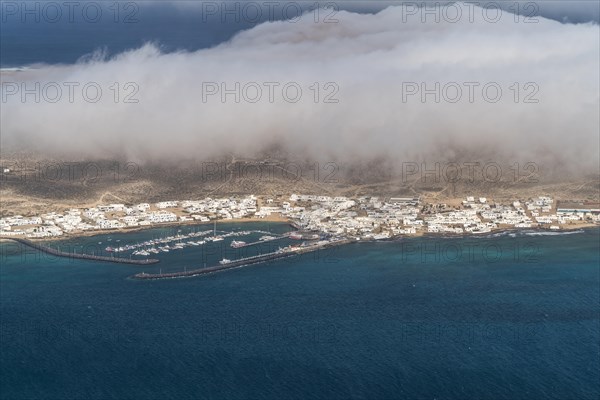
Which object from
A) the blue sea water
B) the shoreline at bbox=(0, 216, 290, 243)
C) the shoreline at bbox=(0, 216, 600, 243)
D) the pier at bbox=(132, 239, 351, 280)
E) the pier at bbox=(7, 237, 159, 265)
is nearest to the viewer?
the blue sea water

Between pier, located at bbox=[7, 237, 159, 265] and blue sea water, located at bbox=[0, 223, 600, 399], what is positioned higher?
pier, located at bbox=[7, 237, 159, 265]

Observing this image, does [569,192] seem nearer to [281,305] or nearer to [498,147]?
[498,147]

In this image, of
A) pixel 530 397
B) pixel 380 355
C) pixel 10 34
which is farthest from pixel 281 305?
pixel 10 34

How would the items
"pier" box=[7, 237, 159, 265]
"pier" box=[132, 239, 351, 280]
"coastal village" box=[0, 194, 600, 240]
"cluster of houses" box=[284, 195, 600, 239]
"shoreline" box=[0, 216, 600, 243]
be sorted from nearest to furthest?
"pier" box=[132, 239, 351, 280] < "pier" box=[7, 237, 159, 265] < "shoreline" box=[0, 216, 600, 243] < "coastal village" box=[0, 194, 600, 240] < "cluster of houses" box=[284, 195, 600, 239]

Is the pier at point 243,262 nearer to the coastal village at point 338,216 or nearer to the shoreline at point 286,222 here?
the shoreline at point 286,222

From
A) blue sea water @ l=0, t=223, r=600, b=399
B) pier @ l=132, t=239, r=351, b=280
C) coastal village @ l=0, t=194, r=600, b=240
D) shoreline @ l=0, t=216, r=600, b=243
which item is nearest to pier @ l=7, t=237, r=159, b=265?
blue sea water @ l=0, t=223, r=600, b=399

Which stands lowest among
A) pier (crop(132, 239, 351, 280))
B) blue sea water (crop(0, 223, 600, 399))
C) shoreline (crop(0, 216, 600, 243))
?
blue sea water (crop(0, 223, 600, 399))

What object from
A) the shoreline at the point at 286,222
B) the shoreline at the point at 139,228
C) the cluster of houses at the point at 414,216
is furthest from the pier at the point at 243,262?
the shoreline at the point at 139,228

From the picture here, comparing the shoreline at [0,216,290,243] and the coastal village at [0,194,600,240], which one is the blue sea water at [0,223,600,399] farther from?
the coastal village at [0,194,600,240]
